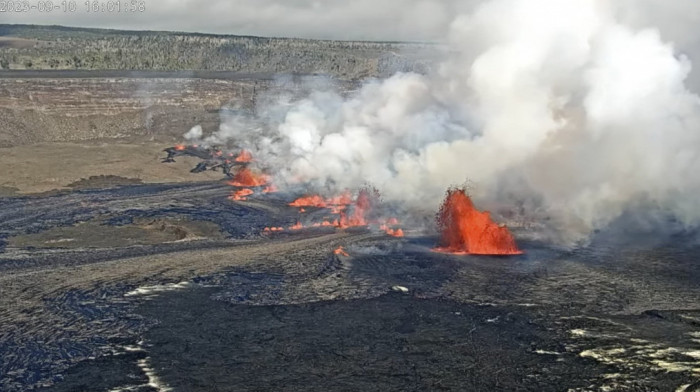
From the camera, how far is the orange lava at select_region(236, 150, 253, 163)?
87.0 meters

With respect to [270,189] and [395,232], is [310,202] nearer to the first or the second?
[270,189]

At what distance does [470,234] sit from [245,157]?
162 feet

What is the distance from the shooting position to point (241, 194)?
221ft

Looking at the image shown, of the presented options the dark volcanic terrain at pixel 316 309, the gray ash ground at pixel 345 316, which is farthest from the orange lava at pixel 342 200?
the gray ash ground at pixel 345 316

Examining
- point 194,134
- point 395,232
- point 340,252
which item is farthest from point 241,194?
point 194,134

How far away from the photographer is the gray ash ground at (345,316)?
944 inches

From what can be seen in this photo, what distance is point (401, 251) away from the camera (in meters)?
42.3

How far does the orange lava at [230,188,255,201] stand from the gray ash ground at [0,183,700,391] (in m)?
18.8

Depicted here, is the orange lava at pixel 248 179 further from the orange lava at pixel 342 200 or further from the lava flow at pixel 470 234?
the lava flow at pixel 470 234

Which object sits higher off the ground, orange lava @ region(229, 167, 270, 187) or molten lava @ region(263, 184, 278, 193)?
orange lava @ region(229, 167, 270, 187)

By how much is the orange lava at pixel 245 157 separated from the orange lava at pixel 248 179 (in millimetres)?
8129

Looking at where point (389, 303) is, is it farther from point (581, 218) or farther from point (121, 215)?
point (121, 215)

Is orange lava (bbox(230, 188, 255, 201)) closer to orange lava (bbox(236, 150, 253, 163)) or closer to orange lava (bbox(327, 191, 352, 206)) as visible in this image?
orange lava (bbox(327, 191, 352, 206))

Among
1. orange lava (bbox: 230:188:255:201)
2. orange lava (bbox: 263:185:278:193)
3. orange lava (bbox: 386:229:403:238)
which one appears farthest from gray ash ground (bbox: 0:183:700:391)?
orange lava (bbox: 263:185:278:193)
